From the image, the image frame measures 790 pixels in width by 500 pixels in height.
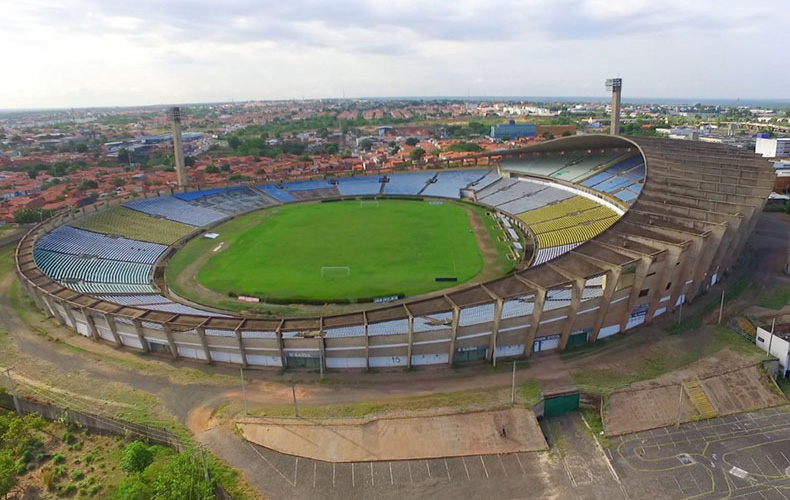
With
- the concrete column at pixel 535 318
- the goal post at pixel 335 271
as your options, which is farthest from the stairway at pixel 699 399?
the goal post at pixel 335 271

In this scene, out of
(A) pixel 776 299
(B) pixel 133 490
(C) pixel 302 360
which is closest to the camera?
(B) pixel 133 490

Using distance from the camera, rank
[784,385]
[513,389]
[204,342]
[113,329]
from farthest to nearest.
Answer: [113,329] < [204,342] < [784,385] < [513,389]

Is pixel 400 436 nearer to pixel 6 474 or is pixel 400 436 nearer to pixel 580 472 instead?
pixel 580 472

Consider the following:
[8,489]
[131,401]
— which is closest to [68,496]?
[8,489]

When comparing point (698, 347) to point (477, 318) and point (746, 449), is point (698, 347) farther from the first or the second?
point (477, 318)

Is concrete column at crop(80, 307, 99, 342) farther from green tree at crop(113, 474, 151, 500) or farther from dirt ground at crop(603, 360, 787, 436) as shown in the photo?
dirt ground at crop(603, 360, 787, 436)

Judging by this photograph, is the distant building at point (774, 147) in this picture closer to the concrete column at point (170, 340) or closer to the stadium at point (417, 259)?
the stadium at point (417, 259)

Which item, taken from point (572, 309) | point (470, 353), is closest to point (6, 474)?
point (470, 353)

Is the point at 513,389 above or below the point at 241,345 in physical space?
below

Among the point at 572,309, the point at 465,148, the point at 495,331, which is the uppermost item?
the point at 465,148
